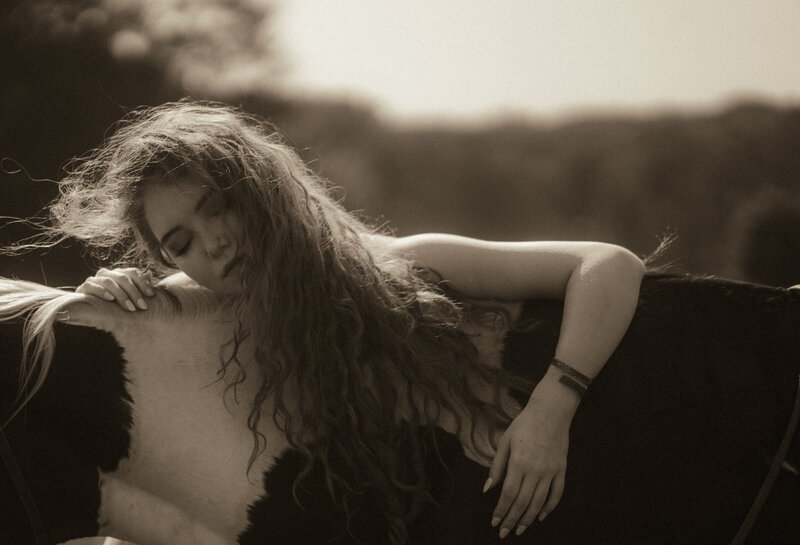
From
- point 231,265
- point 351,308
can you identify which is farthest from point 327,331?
point 231,265

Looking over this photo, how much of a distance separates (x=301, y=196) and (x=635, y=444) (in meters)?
0.70

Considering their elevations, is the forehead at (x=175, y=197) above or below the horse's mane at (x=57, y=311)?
above

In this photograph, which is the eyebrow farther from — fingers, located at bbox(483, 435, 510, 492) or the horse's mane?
fingers, located at bbox(483, 435, 510, 492)

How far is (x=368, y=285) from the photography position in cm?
119


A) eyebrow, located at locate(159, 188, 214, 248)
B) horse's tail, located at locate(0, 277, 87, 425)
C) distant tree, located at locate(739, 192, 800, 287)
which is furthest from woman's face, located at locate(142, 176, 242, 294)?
distant tree, located at locate(739, 192, 800, 287)

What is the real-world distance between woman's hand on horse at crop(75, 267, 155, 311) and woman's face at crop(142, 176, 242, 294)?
0.24ft

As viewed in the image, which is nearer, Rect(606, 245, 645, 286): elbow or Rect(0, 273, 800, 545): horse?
Rect(0, 273, 800, 545): horse

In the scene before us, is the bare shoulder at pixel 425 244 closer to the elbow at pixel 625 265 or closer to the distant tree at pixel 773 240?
the elbow at pixel 625 265

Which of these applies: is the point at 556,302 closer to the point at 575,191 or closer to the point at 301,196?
the point at 301,196

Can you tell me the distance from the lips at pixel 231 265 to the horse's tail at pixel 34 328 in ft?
0.72

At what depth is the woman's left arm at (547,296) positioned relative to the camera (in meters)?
1.11

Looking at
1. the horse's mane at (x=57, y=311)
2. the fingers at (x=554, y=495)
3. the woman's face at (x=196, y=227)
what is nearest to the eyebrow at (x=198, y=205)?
the woman's face at (x=196, y=227)

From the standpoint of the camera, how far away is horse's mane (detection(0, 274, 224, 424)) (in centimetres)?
103

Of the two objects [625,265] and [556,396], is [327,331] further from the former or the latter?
[625,265]
